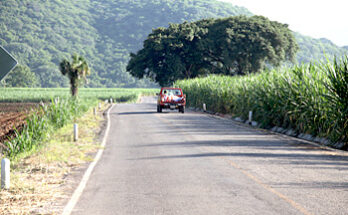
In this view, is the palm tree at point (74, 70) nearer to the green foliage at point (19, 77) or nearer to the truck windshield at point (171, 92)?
the truck windshield at point (171, 92)

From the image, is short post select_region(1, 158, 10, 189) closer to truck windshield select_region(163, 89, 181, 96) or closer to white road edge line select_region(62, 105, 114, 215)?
white road edge line select_region(62, 105, 114, 215)

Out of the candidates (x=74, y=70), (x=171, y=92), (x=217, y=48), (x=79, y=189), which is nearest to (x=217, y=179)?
(x=79, y=189)

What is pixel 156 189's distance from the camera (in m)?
8.20

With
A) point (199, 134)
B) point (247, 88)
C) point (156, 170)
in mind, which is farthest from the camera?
point (247, 88)

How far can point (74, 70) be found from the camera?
58906 millimetres

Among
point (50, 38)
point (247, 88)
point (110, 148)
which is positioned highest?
point (50, 38)

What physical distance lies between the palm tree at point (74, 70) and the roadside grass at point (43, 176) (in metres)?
43.7

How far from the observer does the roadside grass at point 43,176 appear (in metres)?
7.04

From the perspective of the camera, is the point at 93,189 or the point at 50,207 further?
the point at 93,189

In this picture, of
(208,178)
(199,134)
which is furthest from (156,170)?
(199,134)

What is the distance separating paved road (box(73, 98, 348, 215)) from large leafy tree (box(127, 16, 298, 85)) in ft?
157

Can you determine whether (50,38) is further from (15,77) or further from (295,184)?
(295,184)

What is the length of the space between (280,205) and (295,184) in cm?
177

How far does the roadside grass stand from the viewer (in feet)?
23.1
